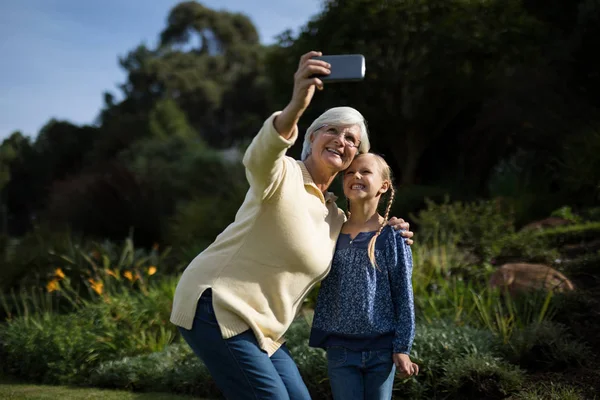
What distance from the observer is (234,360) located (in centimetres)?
232

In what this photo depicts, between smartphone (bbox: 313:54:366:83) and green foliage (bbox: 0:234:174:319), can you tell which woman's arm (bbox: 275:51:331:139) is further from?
green foliage (bbox: 0:234:174:319)

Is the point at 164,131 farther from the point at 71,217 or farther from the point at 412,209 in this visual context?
the point at 412,209

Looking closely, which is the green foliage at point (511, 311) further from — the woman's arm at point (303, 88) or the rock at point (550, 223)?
the woman's arm at point (303, 88)

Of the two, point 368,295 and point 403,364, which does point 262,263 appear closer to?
point 368,295

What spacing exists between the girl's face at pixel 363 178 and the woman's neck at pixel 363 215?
35 mm

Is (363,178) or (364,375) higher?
(363,178)

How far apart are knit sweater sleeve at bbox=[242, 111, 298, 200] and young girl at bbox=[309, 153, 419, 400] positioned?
60 cm

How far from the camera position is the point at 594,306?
17.7 ft

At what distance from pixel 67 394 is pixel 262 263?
11.6 ft

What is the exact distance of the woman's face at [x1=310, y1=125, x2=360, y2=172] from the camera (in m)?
2.60

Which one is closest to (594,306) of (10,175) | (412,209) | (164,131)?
(412,209)

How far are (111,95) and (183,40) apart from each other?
8.52 metres

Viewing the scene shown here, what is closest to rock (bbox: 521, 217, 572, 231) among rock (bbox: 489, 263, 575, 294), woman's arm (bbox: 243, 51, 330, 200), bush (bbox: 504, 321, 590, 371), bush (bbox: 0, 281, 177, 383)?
rock (bbox: 489, 263, 575, 294)

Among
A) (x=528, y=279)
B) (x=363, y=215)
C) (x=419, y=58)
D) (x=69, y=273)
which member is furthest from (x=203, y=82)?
(x=363, y=215)
